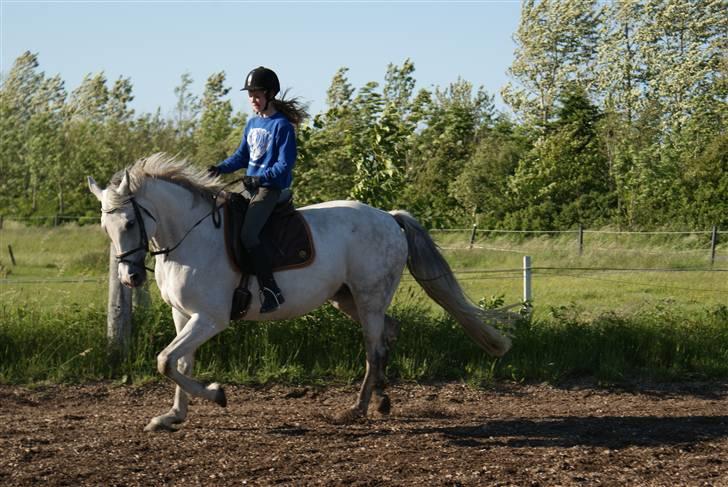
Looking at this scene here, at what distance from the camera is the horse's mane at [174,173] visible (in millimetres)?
6945

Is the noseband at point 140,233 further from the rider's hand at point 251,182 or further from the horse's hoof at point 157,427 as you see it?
the horse's hoof at point 157,427

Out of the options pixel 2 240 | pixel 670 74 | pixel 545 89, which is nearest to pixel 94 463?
pixel 2 240

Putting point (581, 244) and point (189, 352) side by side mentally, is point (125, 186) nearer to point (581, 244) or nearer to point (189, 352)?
point (189, 352)

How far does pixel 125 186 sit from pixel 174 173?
2.10ft

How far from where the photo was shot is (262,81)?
735cm

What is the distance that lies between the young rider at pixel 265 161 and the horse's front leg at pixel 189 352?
1.78 feet

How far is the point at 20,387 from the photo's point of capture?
883 cm

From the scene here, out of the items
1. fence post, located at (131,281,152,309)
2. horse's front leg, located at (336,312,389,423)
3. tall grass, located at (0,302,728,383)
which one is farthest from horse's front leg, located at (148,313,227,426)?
fence post, located at (131,281,152,309)

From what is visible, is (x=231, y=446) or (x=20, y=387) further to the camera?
(x=20, y=387)

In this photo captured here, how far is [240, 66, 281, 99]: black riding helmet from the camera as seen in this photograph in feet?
24.1

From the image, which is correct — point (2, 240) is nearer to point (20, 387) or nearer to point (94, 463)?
point (20, 387)

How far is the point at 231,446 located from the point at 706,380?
18.1 ft

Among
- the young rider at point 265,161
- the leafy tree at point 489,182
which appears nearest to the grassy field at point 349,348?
the young rider at point 265,161

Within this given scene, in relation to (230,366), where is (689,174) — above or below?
above
